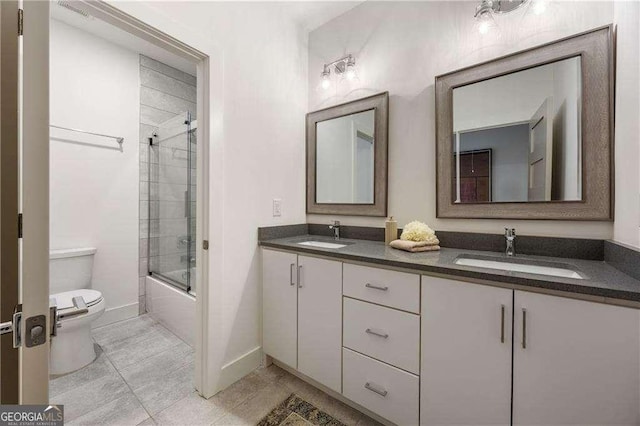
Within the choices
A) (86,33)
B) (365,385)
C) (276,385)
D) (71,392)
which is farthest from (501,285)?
(86,33)

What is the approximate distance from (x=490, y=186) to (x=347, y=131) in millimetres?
1041

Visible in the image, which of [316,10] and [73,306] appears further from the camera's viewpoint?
[316,10]

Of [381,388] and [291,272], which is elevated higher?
[291,272]

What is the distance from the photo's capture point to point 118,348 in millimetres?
1989

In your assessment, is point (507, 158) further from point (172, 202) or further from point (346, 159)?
point (172, 202)

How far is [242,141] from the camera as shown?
1704mm

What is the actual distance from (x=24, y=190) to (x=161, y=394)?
5.01 ft

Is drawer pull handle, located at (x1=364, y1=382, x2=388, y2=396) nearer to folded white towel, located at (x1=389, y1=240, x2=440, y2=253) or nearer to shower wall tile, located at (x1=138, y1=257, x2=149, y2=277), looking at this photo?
folded white towel, located at (x1=389, y1=240, x2=440, y2=253)

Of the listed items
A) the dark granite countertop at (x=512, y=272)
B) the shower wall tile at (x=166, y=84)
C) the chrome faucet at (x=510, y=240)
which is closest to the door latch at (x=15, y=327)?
the dark granite countertop at (x=512, y=272)

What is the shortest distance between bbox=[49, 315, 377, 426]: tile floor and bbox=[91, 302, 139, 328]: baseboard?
38 cm

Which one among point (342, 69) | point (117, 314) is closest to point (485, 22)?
point (342, 69)

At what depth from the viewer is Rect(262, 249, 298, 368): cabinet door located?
5.30 ft

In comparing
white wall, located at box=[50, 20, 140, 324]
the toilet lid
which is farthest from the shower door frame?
white wall, located at box=[50, 20, 140, 324]

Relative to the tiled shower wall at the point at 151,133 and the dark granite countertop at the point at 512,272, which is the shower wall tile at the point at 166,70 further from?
the dark granite countertop at the point at 512,272
